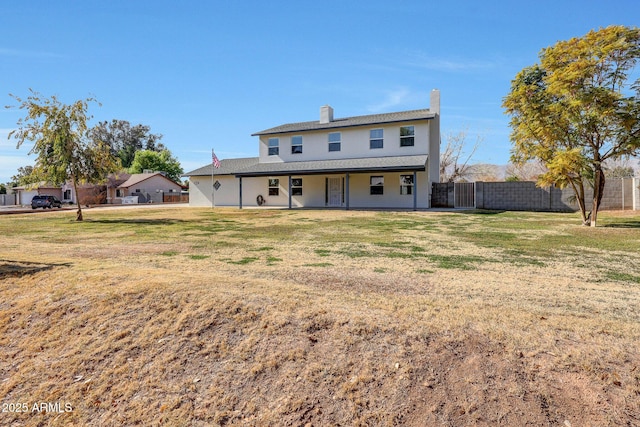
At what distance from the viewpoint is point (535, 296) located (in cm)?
469

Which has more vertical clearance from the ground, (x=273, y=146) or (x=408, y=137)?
(x=273, y=146)

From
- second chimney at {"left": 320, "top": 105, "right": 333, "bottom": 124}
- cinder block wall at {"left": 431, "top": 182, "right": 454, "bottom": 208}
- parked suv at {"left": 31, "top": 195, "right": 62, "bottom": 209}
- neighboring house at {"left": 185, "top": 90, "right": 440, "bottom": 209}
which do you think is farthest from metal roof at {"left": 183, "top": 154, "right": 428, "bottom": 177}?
parked suv at {"left": 31, "top": 195, "right": 62, "bottom": 209}

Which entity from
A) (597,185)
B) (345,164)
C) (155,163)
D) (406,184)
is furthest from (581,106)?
(155,163)

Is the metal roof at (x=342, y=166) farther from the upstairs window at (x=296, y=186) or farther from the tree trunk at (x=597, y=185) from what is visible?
the tree trunk at (x=597, y=185)

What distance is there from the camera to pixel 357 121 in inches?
994

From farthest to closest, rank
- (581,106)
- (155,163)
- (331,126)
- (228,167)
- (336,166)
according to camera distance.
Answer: (155,163) → (228,167) → (331,126) → (336,166) → (581,106)

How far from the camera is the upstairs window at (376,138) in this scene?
24.0 m

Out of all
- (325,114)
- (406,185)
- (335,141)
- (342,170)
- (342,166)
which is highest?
(325,114)

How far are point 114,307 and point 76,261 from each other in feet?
9.48

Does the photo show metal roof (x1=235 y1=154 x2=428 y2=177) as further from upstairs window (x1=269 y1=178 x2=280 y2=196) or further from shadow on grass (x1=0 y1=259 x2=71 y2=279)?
shadow on grass (x1=0 y1=259 x2=71 y2=279)

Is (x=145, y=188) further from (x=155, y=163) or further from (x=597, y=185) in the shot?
(x=597, y=185)

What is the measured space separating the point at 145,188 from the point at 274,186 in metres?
30.8

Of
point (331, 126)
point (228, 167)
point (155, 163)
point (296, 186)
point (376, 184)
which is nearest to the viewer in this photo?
point (376, 184)

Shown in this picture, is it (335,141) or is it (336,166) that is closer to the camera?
(336,166)
